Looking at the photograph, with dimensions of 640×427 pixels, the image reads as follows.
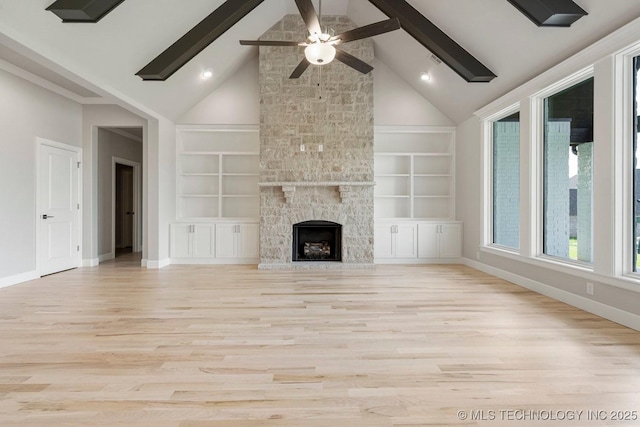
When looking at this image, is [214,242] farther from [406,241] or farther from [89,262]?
[406,241]

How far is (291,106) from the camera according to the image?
6.47 meters

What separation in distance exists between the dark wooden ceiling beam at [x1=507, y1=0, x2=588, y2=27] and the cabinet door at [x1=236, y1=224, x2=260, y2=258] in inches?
200

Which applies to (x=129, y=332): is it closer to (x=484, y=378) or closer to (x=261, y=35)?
(x=484, y=378)

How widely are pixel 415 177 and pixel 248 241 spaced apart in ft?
11.4

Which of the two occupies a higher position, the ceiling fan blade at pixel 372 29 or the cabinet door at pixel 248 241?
the ceiling fan blade at pixel 372 29

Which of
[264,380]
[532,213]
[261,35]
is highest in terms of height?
[261,35]

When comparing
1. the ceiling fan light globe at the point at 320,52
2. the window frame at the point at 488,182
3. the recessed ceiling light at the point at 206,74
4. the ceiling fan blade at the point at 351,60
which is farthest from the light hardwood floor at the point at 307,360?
the recessed ceiling light at the point at 206,74

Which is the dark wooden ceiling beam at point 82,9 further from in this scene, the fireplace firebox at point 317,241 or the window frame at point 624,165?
the window frame at point 624,165

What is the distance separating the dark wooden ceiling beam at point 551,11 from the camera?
3.22 metres

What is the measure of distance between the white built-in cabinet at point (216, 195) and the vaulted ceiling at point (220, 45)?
0.80 meters

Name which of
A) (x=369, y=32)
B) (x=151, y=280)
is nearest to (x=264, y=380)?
(x=369, y=32)

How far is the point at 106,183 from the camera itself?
7.18 metres

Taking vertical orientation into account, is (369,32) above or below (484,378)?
above

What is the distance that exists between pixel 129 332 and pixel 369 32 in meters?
3.60
